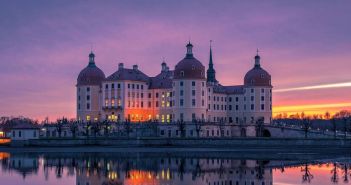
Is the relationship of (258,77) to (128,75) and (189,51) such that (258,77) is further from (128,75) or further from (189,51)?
(128,75)

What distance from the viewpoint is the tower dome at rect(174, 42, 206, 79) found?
4003 inches

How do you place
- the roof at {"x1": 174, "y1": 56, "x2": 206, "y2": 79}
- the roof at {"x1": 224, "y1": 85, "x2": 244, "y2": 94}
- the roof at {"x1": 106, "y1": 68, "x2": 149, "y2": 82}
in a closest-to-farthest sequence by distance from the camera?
the roof at {"x1": 174, "y1": 56, "x2": 206, "y2": 79}, the roof at {"x1": 106, "y1": 68, "x2": 149, "y2": 82}, the roof at {"x1": 224, "y1": 85, "x2": 244, "y2": 94}

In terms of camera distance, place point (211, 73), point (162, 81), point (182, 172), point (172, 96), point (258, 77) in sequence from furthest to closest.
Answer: point (211, 73)
point (258, 77)
point (162, 81)
point (172, 96)
point (182, 172)

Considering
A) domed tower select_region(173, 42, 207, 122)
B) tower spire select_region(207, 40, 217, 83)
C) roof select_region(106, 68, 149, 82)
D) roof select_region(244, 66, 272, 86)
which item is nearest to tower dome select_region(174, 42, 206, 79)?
domed tower select_region(173, 42, 207, 122)

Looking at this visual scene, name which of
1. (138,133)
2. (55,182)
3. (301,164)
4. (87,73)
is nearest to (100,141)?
(138,133)

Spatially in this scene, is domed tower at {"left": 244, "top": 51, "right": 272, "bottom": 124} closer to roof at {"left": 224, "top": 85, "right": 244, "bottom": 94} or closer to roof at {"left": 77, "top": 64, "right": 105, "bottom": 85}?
roof at {"left": 224, "top": 85, "right": 244, "bottom": 94}

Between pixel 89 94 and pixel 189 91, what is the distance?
21.2m

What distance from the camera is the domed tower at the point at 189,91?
10138 centimetres

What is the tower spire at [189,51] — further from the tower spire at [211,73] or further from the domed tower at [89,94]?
the tower spire at [211,73]

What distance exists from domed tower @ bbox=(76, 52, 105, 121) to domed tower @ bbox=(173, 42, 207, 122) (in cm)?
1744

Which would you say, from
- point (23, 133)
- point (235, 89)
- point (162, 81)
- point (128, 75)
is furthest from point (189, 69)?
point (23, 133)

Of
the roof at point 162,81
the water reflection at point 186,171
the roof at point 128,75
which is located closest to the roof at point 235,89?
the roof at point 162,81

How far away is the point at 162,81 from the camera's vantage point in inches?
4377

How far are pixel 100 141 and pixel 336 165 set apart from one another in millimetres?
45174
